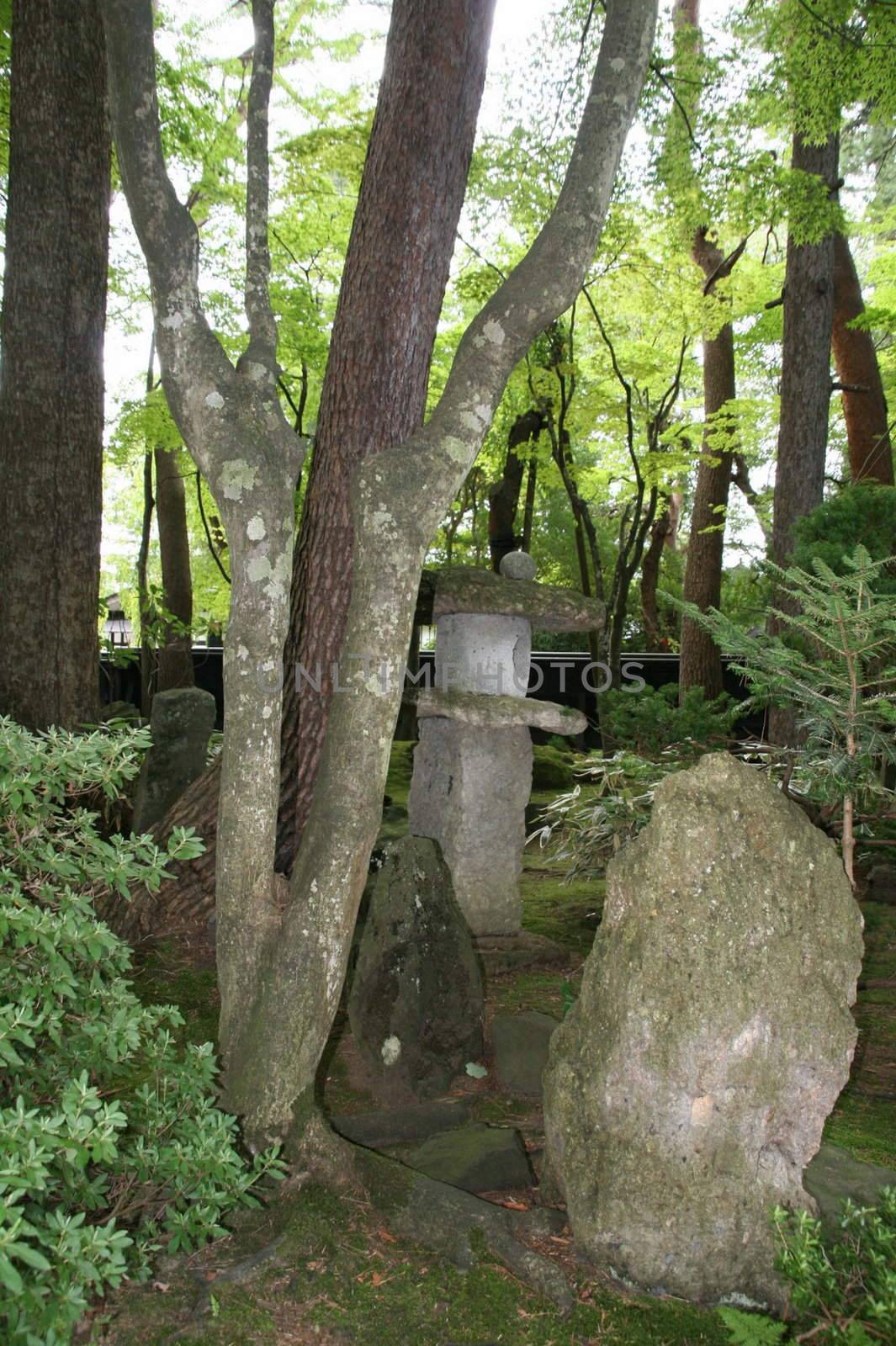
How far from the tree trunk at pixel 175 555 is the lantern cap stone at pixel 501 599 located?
24.0 ft

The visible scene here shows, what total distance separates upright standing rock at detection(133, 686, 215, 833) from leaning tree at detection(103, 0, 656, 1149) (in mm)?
4426

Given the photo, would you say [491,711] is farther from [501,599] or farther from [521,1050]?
[521,1050]

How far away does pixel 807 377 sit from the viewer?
9141 mm

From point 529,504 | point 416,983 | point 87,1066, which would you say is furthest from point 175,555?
point 87,1066

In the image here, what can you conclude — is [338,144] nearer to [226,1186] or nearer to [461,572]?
[461,572]

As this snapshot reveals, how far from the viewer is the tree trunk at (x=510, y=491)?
1262 cm

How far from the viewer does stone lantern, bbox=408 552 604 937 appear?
6113 mm

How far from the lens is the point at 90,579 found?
563 centimetres

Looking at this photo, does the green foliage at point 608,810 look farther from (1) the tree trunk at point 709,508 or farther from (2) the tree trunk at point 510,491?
(2) the tree trunk at point 510,491

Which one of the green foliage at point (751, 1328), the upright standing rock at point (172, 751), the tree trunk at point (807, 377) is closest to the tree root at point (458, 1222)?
the green foliage at point (751, 1328)

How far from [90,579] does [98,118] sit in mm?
2789

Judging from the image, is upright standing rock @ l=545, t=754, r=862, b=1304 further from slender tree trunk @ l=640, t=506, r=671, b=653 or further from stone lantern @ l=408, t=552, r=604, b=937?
slender tree trunk @ l=640, t=506, r=671, b=653


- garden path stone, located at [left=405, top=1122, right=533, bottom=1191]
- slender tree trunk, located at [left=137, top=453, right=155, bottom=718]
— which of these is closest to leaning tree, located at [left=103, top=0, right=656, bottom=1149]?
garden path stone, located at [left=405, top=1122, right=533, bottom=1191]

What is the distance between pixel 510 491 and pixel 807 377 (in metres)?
4.58
